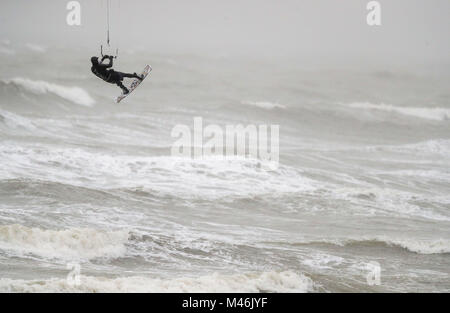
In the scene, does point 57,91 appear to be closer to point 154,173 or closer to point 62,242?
point 154,173

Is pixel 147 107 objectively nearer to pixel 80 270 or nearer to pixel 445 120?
pixel 445 120

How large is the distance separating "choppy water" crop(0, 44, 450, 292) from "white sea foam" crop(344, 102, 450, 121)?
5998 millimetres

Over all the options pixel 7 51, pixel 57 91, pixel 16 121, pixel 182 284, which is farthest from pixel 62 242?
pixel 7 51

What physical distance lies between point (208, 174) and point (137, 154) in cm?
328

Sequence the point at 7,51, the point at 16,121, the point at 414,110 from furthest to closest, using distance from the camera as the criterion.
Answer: the point at 7,51
the point at 414,110
the point at 16,121

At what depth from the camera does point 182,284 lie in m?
10.5

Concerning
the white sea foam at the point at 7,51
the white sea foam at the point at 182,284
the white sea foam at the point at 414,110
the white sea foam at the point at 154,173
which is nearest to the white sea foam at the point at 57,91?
the white sea foam at the point at 154,173

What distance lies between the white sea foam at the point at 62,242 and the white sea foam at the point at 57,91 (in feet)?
76.8

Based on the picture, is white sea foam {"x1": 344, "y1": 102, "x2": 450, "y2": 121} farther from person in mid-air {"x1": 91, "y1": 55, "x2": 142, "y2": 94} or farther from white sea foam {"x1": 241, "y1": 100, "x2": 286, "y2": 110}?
person in mid-air {"x1": 91, "y1": 55, "x2": 142, "y2": 94}

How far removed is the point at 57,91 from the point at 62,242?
26289 millimetres

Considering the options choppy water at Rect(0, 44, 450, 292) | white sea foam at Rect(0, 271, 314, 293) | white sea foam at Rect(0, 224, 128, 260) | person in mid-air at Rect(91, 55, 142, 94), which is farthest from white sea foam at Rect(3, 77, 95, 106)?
white sea foam at Rect(0, 271, 314, 293)

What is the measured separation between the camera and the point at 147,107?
3669 cm

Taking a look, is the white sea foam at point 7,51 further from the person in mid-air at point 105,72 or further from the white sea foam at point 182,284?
the white sea foam at point 182,284
